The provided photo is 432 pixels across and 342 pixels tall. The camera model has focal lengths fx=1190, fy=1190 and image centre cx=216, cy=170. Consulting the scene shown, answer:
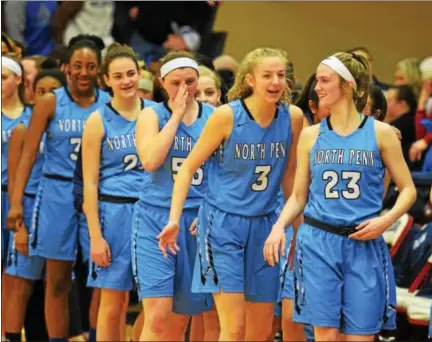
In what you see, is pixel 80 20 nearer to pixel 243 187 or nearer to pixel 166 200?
pixel 166 200

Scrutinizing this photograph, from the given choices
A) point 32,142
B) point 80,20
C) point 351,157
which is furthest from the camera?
point 80,20

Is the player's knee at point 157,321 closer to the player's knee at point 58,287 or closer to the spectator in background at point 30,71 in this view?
the player's knee at point 58,287

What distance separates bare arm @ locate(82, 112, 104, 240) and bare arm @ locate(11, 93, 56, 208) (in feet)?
2.04

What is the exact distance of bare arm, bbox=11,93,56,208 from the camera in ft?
23.6

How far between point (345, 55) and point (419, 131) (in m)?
2.66

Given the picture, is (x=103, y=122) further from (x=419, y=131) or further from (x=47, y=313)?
(x=419, y=131)

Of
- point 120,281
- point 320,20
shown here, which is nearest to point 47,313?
point 120,281

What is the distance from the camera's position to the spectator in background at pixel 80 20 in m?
10.5

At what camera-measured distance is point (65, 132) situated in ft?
23.7

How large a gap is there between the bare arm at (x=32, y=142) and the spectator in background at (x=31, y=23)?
128 inches

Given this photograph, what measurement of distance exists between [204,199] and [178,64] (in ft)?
2.35

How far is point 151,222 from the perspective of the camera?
20.5ft

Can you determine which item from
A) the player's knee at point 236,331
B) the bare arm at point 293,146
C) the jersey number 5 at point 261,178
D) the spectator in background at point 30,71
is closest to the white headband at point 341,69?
the bare arm at point 293,146

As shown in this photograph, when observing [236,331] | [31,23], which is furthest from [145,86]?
[31,23]
